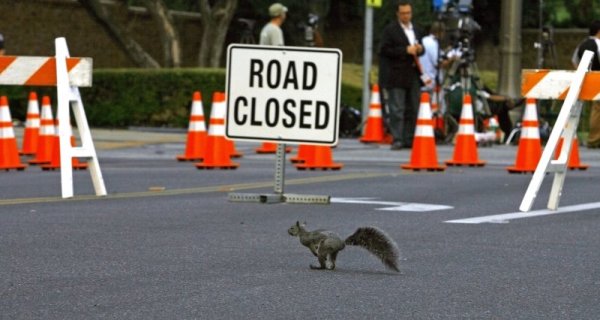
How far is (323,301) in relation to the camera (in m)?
7.37

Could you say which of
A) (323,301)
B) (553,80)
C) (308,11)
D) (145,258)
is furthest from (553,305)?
(308,11)

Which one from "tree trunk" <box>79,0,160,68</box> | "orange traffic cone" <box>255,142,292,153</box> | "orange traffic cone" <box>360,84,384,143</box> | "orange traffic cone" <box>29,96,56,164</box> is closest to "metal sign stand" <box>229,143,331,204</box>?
"orange traffic cone" <box>29,96,56,164</box>

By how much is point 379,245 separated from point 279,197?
4.82 meters

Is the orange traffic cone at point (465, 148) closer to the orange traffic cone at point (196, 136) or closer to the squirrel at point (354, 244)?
the orange traffic cone at point (196, 136)

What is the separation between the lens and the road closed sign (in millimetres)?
12688

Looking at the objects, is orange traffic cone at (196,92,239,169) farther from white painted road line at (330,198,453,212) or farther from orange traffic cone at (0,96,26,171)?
white painted road line at (330,198,453,212)

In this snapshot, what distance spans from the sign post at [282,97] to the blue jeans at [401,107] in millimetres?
8078

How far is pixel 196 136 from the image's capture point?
766 inches

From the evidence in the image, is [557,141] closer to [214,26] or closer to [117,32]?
[117,32]

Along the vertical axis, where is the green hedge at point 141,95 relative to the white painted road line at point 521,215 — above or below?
above

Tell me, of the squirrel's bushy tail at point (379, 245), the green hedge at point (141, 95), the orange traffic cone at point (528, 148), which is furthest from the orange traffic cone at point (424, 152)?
the green hedge at point (141, 95)

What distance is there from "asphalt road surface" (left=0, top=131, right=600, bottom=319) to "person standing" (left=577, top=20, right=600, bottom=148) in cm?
470

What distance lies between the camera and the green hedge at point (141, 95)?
29.4 meters

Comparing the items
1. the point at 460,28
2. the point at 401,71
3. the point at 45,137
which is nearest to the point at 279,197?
the point at 45,137
